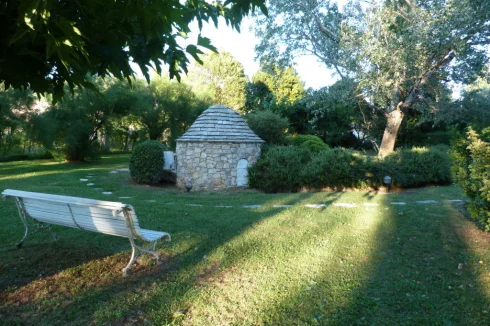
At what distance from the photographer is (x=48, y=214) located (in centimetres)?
485

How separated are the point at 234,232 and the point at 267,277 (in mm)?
1924

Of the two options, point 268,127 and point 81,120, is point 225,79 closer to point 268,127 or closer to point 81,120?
point 81,120

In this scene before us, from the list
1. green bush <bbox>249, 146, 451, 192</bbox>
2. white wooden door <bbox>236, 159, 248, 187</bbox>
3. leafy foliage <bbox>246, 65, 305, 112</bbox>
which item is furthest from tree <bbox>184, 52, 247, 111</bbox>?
green bush <bbox>249, 146, 451, 192</bbox>

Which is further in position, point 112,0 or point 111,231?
point 111,231

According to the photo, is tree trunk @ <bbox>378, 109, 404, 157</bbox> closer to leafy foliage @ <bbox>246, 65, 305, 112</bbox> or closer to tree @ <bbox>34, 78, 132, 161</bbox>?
tree @ <bbox>34, 78, 132, 161</bbox>

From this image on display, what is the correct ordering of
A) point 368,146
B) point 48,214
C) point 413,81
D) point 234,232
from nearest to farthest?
point 48,214 → point 234,232 → point 413,81 → point 368,146

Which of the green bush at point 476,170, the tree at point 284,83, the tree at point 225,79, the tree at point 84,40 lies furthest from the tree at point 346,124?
the tree at point 84,40

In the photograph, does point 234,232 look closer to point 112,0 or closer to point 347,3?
point 112,0

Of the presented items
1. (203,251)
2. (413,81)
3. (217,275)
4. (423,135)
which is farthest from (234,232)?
(423,135)

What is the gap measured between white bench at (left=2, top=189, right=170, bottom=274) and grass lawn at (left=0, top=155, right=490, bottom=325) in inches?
15.9

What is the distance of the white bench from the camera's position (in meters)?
3.98

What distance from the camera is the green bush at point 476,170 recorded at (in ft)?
16.8

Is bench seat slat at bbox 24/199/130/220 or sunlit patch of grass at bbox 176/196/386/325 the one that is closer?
sunlit patch of grass at bbox 176/196/386/325

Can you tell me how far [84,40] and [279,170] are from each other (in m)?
10.3
